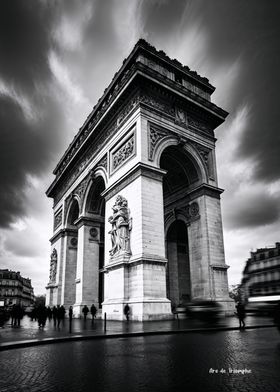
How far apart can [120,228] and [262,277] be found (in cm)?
1203

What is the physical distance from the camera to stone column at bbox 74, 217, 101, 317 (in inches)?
1061

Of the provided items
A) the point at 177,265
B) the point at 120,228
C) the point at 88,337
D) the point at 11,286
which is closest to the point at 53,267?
the point at 177,265

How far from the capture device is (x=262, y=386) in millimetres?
4254

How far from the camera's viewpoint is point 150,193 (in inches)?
807

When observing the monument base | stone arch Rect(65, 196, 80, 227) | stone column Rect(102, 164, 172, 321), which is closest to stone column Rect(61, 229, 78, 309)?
stone arch Rect(65, 196, 80, 227)

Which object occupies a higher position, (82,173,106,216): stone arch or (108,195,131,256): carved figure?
(82,173,106,216): stone arch

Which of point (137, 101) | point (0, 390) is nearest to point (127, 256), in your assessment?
point (137, 101)

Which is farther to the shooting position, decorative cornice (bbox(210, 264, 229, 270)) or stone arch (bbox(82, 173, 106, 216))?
stone arch (bbox(82, 173, 106, 216))

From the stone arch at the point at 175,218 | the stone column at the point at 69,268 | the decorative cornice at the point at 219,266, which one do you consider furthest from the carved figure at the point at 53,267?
the decorative cornice at the point at 219,266

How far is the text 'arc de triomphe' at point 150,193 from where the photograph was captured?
19578mm

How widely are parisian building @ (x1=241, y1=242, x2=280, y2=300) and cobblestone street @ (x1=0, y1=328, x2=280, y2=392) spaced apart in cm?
165

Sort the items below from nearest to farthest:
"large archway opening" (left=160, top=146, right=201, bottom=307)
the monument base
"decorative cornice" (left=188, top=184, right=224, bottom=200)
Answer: the monument base < "decorative cornice" (left=188, top=184, right=224, bottom=200) < "large archway opening" (left=160, top=146, right=201, bottom=307)

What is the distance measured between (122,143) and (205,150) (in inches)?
266

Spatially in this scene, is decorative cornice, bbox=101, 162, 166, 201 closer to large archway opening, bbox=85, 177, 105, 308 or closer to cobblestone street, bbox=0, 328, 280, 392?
large archway opening, bbox=85, 177, 105, 308
